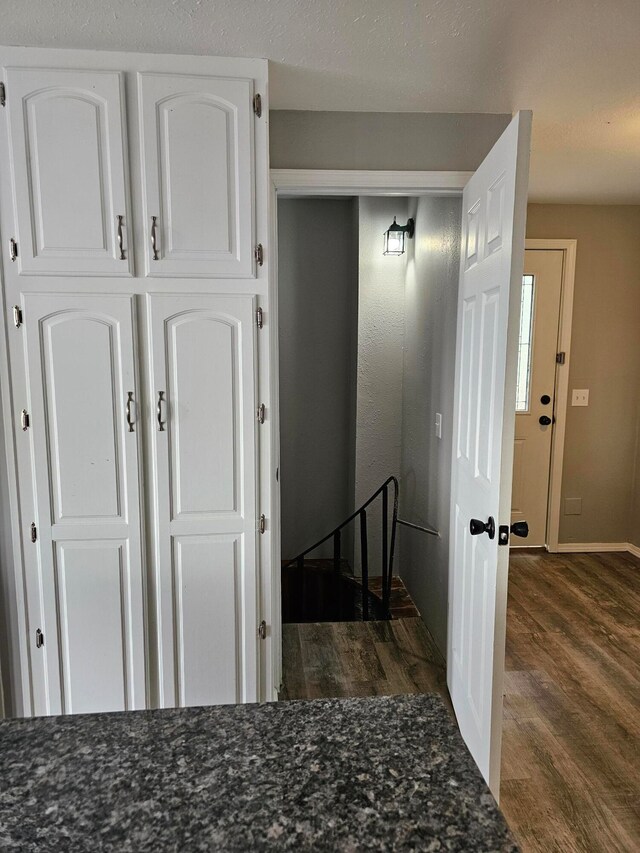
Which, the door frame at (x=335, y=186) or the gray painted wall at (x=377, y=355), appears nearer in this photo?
the door frame at (x=335, y=186)

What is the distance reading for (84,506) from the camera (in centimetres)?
210

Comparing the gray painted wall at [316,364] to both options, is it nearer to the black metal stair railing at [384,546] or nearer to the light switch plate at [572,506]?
the black metal stair railing at [384,546]

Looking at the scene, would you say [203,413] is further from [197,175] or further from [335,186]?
[335,186]

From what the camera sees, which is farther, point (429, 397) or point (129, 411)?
point (429, 397)

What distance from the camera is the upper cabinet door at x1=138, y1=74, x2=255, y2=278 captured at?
1.95 metres

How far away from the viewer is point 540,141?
9.04 ft

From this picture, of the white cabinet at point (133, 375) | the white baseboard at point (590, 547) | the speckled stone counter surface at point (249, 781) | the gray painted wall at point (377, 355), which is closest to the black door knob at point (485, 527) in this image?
the white cabinet at point (133, 375)

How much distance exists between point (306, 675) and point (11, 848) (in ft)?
7.20

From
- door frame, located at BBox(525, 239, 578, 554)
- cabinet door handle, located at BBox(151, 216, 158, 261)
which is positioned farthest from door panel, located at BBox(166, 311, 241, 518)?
door frame, located at BBox(525, 239, 578, 554)

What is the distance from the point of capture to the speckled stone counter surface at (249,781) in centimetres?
69

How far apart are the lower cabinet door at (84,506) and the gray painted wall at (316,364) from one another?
2.19m

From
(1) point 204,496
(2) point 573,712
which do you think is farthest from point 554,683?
(1) point 204,496

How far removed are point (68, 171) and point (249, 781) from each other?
1903 millimetres

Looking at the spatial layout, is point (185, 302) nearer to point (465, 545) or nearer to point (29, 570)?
point (29, 570)
